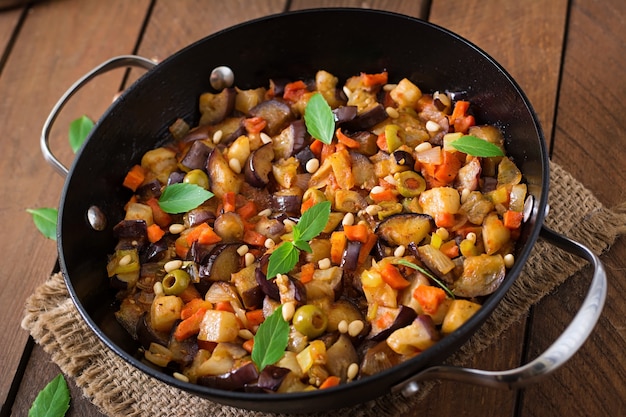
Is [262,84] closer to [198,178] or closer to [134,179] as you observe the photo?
[198,178]

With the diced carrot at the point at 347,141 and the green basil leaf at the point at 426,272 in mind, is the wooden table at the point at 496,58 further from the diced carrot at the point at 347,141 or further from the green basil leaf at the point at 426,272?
the diced carrot at the point at 347,141

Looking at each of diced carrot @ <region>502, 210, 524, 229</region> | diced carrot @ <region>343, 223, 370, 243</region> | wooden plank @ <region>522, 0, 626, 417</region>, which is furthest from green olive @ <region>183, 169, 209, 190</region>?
wooden plank @ <region>522, 0, 626, 417</region>

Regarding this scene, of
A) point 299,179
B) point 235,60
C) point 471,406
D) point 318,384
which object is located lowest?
point 471,406

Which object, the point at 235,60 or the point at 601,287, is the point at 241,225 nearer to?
the point at 235,60

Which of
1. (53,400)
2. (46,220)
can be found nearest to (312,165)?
(46,220)

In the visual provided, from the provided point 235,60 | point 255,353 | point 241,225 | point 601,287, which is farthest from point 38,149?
point 601,287

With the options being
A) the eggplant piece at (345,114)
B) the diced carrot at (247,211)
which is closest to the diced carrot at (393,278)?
the diced carrot at (247,211)
